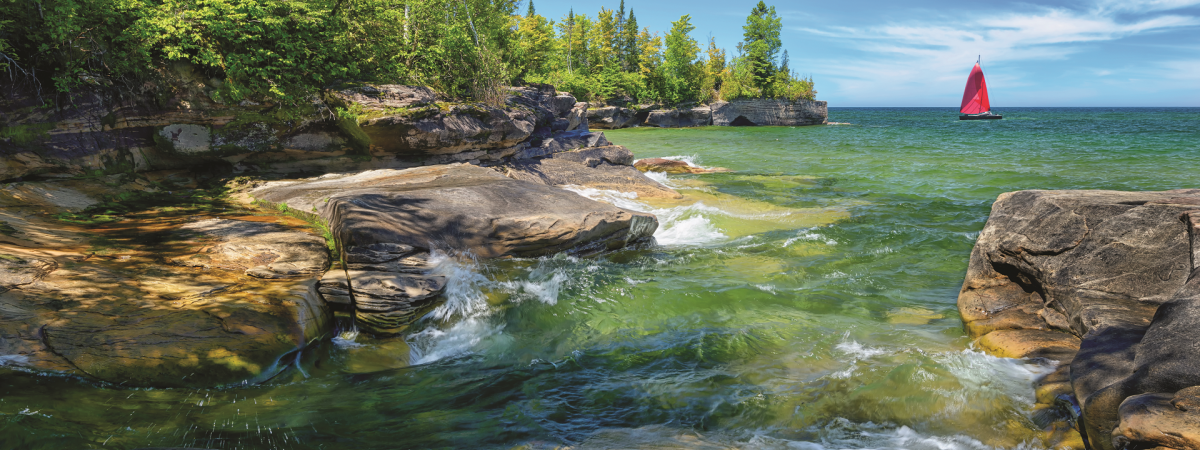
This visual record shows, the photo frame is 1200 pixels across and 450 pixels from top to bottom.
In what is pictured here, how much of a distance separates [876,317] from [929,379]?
1.82 metres

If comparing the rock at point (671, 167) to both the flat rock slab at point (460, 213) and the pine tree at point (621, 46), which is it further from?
the pine tree at point (621, 46)

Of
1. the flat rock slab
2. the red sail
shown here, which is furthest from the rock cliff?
the flat rock slab

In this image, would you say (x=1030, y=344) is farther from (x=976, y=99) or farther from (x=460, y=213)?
(x=976, y=99)

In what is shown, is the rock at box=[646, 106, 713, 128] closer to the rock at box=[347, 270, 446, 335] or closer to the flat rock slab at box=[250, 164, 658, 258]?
the flat rock slab at box=[250, 164, 658, 258]

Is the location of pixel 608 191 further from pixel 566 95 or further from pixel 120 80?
pixel 120 80

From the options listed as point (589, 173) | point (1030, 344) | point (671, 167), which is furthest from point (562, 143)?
point (1030, 344)

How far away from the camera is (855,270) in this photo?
8453 mm

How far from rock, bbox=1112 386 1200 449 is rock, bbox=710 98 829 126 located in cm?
6412

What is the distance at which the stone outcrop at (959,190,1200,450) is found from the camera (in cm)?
340

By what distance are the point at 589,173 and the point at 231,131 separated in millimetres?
8509

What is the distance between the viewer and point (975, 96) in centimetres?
7062

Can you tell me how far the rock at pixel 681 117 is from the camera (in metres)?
63.3

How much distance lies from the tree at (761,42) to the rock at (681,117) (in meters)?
8.36

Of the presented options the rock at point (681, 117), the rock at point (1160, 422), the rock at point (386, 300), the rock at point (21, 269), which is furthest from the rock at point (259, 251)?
the rock at point (681, 117)
